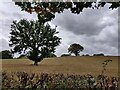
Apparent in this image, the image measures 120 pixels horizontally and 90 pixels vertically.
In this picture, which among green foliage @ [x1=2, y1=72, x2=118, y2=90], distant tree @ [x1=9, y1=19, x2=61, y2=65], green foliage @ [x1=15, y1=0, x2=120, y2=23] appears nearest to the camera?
green foliage @ [x1=15, y1=0, x2=120, y2=23]

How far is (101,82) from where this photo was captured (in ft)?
28.6

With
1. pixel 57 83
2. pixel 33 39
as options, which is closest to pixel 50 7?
pixel 57 83

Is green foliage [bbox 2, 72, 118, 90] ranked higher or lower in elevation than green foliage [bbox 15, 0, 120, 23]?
lower

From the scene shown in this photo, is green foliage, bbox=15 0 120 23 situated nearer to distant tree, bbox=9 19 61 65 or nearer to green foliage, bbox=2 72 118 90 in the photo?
green foliage, bbox=2 72 118 90

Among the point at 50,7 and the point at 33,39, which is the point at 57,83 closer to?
the point at 50,7

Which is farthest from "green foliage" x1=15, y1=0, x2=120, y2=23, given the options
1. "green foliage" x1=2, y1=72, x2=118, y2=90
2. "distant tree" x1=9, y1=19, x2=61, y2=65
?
"distant tree" x1=9, y1=19, x2=61, y2=65

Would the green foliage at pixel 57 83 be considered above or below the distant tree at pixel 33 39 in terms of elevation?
below

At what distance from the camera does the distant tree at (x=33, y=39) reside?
1548 cm

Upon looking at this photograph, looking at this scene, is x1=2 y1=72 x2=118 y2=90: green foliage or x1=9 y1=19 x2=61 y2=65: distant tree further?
x1=9 y1=19 x2=61 y2=65: distant tree

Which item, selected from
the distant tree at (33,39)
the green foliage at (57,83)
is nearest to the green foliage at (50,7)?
the green foliage at (57,83)

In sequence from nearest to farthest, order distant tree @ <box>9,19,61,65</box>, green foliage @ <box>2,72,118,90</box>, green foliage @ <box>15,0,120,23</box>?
1. green foliage @ <box>15,0,120,23</box>
2. green foliage @ <box>2,72,118,90</box>
3. distant tree @ <box>9,19,61,65</box>

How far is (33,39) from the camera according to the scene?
16.8m

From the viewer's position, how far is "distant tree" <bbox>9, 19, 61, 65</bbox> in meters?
15.5

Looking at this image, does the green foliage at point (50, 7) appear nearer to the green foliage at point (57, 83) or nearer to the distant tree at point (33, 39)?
the green foliage at point (57, 83)
